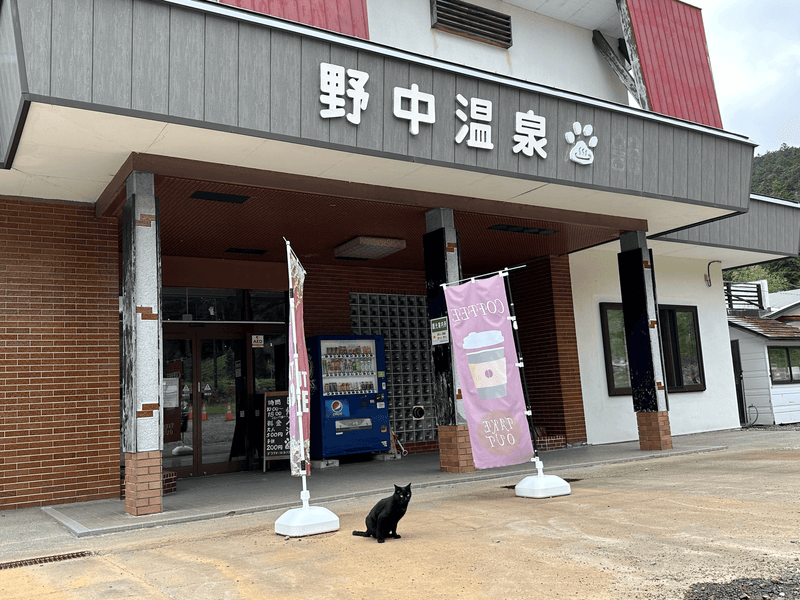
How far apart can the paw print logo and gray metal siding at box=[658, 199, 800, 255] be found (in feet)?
15.9

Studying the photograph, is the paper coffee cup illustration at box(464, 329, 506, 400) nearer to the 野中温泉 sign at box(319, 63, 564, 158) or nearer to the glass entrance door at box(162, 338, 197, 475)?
the 野中温泉 sign at box(319, 63, 564, 158)

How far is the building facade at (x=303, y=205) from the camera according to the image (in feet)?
19.0

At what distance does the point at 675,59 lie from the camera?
32.8 ft

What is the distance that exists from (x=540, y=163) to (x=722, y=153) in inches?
133

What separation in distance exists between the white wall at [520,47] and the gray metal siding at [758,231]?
3185 mm

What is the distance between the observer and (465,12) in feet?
31.2

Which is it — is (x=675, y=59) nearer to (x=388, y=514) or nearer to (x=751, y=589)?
(x=388, y=514)

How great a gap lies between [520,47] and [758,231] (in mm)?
6549

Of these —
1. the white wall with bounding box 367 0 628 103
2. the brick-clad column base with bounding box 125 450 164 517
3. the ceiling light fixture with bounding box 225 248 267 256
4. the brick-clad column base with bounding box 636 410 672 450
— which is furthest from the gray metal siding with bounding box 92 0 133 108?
the brick-clad column base with bounding box 636 410 672 450

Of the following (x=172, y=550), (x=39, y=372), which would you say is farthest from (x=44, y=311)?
(x=172, y=550)

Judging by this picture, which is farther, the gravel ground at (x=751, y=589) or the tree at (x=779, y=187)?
the tree at (x=779, y=187)

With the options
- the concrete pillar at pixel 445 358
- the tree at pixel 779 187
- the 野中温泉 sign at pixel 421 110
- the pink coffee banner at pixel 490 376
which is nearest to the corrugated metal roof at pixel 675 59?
the 野中温泉 sign at pixel 421 110

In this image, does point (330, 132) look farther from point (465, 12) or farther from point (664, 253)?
point (664, 253)

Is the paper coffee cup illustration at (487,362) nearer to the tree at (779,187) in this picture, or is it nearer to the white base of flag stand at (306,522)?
the white base of flag stand at (306,522)
